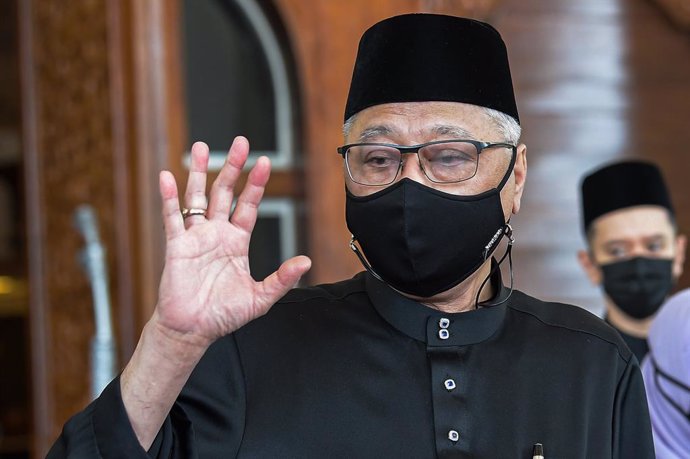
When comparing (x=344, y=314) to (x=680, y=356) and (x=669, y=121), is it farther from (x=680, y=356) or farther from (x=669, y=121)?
(x=669, y=121)

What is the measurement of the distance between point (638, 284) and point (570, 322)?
1703 mm

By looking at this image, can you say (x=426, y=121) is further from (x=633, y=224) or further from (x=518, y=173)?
(x=633, y=224)

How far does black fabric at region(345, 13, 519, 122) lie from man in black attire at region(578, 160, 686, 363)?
5.83 feet

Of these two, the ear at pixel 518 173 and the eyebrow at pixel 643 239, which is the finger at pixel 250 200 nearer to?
the ear at pixel 518 173

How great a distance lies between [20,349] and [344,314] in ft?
17.4

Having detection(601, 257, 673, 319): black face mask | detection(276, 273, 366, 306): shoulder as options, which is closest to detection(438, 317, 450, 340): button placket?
detection(276, 273, 366, 306): shoulder

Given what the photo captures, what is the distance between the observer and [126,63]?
421 cm

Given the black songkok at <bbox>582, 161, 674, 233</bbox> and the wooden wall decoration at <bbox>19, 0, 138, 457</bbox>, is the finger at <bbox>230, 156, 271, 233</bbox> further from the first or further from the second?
the wooden wall decoration at <bbox>19, 0, 138, 457</bbox>

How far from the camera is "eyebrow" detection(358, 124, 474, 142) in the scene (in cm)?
193

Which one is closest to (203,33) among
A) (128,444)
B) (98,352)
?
(98,352)

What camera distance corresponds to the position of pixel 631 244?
3.78 metres

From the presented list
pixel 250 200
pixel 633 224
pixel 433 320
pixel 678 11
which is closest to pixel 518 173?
pixel 433 320

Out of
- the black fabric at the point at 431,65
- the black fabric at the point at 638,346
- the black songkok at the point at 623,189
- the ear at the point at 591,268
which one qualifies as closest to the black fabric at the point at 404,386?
the black fabric at the point at 431,65

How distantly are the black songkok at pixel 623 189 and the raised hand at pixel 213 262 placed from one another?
2380 mm
